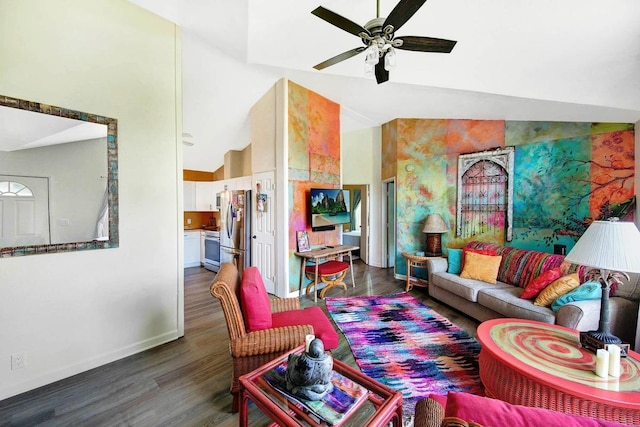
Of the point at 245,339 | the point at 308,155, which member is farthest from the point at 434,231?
the point at 245,339

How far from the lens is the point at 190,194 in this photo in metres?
6.46

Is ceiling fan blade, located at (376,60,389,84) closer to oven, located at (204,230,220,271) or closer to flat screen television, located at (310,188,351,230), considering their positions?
flat screen television, located at (310,188,351,230)

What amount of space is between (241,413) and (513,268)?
3.54 m

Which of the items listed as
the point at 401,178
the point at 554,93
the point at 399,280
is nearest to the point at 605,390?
the point at 554,93

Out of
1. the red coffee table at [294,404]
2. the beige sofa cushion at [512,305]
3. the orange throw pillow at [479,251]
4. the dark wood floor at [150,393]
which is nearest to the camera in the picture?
the red coffee table at [294,404]

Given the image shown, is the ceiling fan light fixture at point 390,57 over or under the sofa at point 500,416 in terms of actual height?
over

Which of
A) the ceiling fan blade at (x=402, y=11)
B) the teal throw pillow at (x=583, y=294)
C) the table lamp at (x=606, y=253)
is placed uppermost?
the ceiling fan blade at (x=402, y=11)

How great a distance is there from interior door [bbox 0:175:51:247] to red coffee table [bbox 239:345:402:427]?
2042 mm

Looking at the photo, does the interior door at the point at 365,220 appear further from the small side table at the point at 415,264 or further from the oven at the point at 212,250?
the oven at the point at 212,250

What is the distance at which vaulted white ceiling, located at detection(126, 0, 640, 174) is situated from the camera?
2.27m

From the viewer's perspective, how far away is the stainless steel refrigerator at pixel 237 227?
4.54 meters

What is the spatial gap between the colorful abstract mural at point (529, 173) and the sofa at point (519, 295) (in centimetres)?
61

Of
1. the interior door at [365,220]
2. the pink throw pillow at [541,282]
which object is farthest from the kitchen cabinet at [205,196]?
the pink throw pillow at [541,282]

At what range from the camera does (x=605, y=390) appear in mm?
1395
